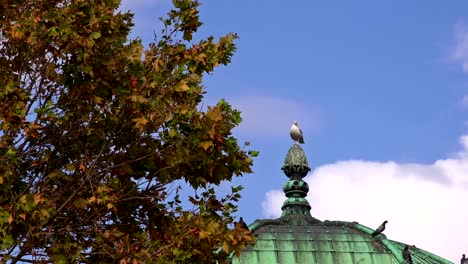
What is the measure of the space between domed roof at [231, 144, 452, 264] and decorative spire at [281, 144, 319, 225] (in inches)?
3.9

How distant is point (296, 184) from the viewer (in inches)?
1820

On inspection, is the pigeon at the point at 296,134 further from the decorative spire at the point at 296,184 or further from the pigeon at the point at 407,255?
the pigeon at the point at 407,255

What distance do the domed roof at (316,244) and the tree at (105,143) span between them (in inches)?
806

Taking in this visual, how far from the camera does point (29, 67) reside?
20.1 metres

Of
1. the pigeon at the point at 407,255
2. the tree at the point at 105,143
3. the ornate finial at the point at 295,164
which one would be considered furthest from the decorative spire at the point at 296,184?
the tree at the point at 105,143

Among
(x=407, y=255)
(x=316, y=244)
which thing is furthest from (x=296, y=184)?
(x=407, y=255)

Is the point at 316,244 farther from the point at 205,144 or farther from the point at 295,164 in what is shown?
the point at 205,144

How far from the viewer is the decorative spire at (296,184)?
45.1 m

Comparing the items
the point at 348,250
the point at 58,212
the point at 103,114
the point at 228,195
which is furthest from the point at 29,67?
the point at 348,250

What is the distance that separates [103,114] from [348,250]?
24.1 metres

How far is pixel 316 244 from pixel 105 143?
23407 millimetres

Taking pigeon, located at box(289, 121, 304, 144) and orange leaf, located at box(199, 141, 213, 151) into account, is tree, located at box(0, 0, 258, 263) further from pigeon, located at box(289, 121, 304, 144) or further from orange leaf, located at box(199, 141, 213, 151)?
pigeon, located at box(289, 121, 304, 144)

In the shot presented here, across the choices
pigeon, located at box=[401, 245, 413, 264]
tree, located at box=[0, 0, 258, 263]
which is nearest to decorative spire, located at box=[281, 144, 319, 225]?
pigeon, located at box=[401, 245, 413, 264]

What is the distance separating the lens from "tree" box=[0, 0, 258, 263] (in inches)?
747
